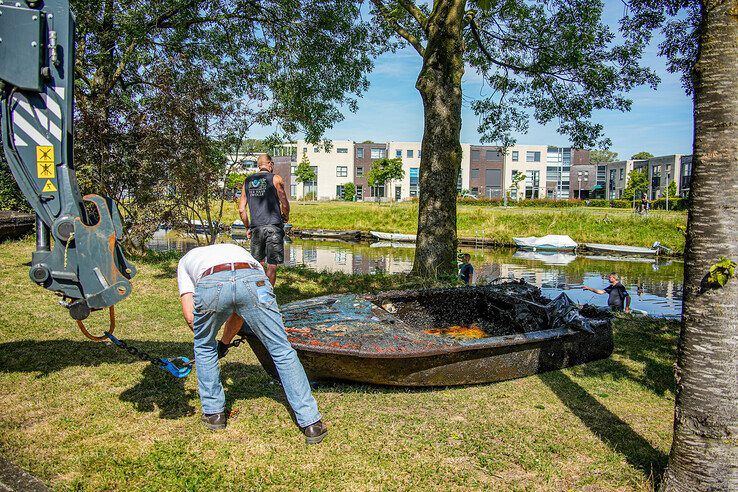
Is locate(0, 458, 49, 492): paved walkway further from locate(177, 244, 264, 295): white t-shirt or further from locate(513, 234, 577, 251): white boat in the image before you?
locate(513, 234, 577, 251): white boat

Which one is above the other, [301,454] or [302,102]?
[302,102]

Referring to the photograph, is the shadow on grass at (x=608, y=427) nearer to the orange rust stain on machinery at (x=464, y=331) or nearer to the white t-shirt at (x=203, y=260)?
the orange rust stain on machinery at (x=464, y=331)

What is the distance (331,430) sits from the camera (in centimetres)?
432

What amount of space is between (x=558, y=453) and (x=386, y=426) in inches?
52.1

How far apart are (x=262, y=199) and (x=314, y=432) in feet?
15.4

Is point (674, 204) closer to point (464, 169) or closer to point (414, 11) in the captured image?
point (464, 169)

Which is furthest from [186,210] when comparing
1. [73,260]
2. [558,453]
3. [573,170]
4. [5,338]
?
[573,170]

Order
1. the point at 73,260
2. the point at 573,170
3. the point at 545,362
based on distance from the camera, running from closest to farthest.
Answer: the point at 73,260, the point at 545,362, the point at 573,170

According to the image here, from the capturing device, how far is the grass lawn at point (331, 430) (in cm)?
365

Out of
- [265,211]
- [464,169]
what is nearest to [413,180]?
[464,169]

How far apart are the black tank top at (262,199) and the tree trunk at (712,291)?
5874 mm

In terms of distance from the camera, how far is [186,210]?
12070 millimetres

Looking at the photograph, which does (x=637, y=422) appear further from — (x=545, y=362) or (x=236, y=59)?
(x=236, y=59)

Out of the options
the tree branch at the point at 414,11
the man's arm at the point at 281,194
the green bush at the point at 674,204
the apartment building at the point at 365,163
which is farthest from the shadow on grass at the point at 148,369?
the apartment building at the point at 365,163
